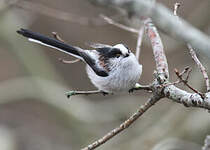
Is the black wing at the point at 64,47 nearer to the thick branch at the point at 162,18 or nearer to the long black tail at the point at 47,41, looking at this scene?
the long black tail at the point at 47,41

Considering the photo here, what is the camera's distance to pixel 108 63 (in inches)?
109

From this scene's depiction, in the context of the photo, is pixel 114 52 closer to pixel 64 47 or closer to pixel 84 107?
pixel 64 47

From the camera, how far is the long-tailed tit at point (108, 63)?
8.44 feet

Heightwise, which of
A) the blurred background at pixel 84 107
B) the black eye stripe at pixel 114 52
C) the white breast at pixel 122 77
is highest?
the black eye stripe at pixel 114 52

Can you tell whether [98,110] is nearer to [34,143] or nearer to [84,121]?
[84,121]

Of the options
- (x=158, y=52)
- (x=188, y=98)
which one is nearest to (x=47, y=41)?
(x=158, y=52)

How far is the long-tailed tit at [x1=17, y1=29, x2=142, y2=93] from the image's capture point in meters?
2.57

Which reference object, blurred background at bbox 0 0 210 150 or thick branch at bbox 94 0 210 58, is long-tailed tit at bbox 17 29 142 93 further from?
thick branch at bbox 94 0 210 58

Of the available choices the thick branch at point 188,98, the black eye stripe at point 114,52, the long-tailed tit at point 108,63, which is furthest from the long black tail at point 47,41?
the thick branch at point 188,98

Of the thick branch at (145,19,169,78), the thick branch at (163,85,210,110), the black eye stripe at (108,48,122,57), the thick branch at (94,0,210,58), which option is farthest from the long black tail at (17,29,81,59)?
the thick branch at (94,0,210,58)

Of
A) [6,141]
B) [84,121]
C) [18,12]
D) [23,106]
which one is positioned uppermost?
[18,12]

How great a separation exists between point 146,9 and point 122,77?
1.36m

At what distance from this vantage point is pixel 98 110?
4770 mm

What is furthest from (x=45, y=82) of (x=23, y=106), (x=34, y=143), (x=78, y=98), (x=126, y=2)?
(x=126, y=2)
